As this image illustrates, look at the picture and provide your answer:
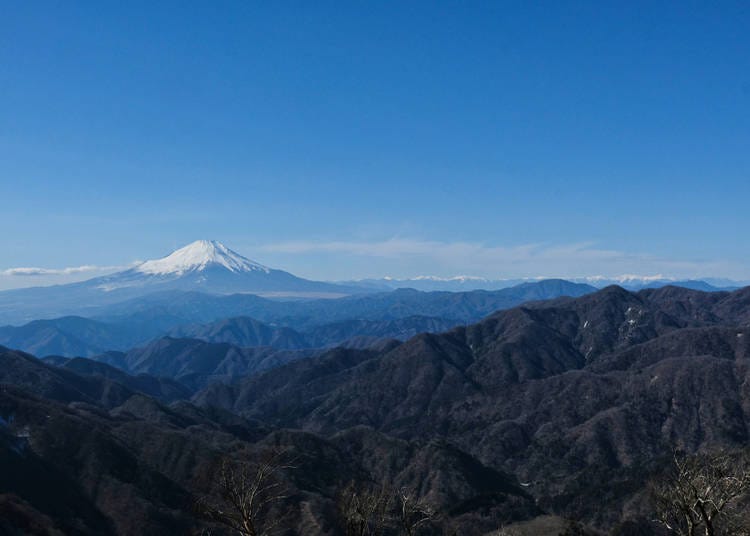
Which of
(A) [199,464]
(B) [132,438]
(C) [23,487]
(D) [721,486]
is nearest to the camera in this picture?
(D) [721,486]

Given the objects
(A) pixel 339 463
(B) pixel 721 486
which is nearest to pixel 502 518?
(A) pixel 339 463

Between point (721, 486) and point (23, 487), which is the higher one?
point (721, 486)

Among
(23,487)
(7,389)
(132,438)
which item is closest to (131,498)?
(23,487)

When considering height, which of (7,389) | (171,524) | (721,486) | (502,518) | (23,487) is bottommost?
(502,518)

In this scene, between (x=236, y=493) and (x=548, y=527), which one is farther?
Result: (x=548, y=527)

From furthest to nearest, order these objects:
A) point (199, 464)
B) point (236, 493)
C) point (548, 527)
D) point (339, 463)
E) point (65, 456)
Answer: point (339, 463) → point (199, 464) → point (65, 456) → point (548, 527) → point (236, 493)

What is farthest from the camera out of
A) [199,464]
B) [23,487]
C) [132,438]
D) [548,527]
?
[132,438]

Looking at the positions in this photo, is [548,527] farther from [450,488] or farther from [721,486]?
[721,486]

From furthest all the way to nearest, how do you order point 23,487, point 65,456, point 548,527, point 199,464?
point 199,464 → point 65,456 → point 548,527 → point 23,487

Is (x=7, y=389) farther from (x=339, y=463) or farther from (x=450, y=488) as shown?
(x=450, y=488)
